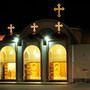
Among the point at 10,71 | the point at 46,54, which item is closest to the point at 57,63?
the point at 46,54

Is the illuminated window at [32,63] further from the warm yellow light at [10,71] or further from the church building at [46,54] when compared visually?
the warm yellow light at [10,71]

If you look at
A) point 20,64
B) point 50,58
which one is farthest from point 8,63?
point 50,58

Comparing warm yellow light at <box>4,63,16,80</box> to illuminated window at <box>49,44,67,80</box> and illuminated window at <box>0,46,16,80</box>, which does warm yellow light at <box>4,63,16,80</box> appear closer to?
illuminated window at <box>0,46,16,80</box>

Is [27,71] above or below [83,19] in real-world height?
below

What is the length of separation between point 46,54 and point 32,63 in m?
1.41

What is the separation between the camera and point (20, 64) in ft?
107

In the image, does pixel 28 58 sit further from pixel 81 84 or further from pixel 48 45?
pixel 81 84

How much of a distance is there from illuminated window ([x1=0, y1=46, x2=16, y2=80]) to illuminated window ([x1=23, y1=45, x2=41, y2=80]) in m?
0.89

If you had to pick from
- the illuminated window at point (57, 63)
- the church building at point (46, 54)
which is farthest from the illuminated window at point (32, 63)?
the illuminated window at point (57, 63)

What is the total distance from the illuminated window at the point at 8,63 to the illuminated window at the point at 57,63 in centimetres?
275

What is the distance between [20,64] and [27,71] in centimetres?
78

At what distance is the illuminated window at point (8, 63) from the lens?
32906 mm

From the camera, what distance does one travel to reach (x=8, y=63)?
33.2 metres

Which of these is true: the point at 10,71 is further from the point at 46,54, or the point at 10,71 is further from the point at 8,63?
the point at 46,54
